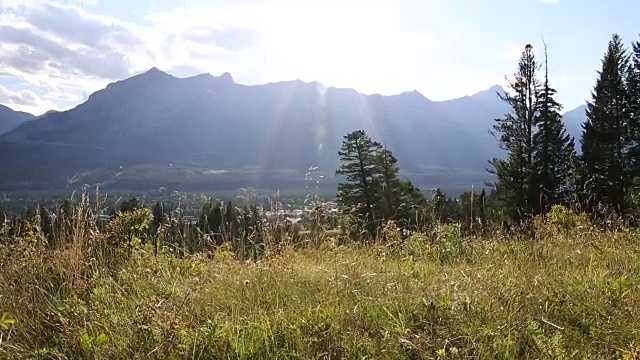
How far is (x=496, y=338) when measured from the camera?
117 inches

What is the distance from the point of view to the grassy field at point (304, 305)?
297cm

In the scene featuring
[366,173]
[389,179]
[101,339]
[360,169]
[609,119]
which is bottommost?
[389,179]

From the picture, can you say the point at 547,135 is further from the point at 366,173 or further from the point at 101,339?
the point at 101,339

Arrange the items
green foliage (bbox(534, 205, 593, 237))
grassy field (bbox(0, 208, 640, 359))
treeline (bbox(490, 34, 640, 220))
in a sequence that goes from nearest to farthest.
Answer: grassy field (bbox(0, 208, 640, 359)), green foliage (bbox(534, 205, 593, 237)), treeline (bbox(490, 34, 640, 220))

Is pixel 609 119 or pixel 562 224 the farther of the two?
pixel 609 119

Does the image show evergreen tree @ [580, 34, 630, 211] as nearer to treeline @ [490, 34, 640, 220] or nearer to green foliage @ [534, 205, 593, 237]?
treeline @ [490, 34, 640, 220]

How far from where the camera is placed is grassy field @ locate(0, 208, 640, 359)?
9.73 ft

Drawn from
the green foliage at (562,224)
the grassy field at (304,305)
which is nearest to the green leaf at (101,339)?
the grassy field at (304,305)

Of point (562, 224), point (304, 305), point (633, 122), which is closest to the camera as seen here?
point (304, 305)

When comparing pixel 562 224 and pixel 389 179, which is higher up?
pixel 562 224

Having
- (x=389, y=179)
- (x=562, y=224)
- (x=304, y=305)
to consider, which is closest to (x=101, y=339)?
(x=304, y=305)

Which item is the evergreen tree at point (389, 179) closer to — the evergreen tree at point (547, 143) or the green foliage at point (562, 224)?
the evergreen tree at point (547, 143)

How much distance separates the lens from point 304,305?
3.56 meters

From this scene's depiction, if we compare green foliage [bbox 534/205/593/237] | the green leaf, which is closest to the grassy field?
the green leaf
